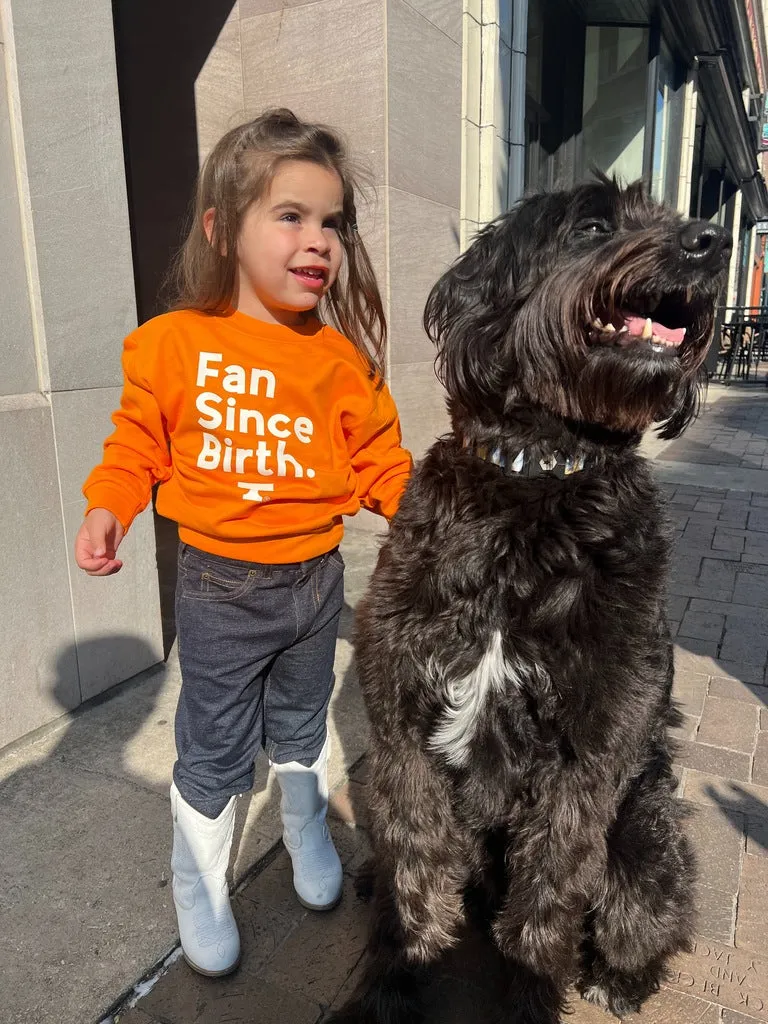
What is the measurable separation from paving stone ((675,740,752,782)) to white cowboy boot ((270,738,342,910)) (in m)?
1.41

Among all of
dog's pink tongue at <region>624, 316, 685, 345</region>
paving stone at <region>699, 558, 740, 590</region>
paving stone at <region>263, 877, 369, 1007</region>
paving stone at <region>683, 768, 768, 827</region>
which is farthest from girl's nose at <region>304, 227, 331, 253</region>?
paving stone at <region>699, 558, 740, 590</region>

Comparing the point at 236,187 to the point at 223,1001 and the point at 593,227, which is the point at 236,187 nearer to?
the point at 593,227

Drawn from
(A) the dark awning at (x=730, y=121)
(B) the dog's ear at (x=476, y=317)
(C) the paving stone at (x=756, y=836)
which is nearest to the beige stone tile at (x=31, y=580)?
(B) the dog's ear at (x=476, y=317)

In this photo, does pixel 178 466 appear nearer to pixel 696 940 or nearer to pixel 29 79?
pixel 29 79

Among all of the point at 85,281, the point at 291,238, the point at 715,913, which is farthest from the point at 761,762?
the point at 85,281

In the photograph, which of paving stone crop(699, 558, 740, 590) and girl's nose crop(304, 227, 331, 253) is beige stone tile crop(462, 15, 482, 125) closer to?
paving stone crop(699, 558, 740, 590)

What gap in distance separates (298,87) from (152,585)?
3.42 m

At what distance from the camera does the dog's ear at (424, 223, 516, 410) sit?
1736mm

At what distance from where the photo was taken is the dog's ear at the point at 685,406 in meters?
1.74

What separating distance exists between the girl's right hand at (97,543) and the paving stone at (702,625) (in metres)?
3.27

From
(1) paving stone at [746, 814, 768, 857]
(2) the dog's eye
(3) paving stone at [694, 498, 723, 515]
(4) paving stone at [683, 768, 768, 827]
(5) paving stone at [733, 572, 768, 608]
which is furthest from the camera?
(3) paving stone at [694, 498, 723, 515]

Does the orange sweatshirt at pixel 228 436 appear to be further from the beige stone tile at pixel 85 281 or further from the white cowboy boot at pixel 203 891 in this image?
the beige stone tile at pixel 85 281

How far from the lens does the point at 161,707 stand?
3.18 meters

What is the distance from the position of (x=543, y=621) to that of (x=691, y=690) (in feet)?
7.28
